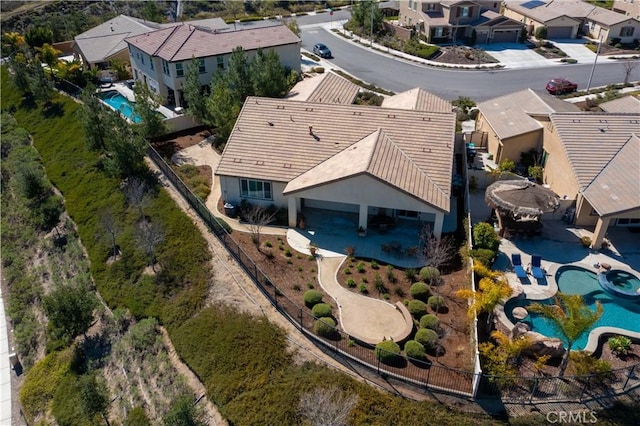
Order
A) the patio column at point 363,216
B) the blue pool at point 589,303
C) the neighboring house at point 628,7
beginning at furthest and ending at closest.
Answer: the neighboring house at point 628,7 < the patio column at point 363,216 < the blue pool at point 589,303

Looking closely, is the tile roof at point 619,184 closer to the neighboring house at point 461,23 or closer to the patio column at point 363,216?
the patio column at point 363,216

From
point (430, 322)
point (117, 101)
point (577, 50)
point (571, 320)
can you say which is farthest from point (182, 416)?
point (577, 50)

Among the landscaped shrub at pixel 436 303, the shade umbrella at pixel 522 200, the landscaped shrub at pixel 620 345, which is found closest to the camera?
the landscaped shrub at pixel 620 345

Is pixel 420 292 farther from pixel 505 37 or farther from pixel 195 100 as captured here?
pixel 505 37

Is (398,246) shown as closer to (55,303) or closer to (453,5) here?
(55,303)

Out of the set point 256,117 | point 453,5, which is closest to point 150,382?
point 256,117

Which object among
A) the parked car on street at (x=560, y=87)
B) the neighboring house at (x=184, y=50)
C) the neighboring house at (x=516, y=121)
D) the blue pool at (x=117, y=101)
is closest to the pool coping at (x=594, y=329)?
the neighboring house at (x=516, y=121)

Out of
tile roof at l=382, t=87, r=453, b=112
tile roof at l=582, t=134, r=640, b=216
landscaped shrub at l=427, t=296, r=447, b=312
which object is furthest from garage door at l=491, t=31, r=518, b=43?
landscaped shrub at l=427, t=296, r=447, b=312
